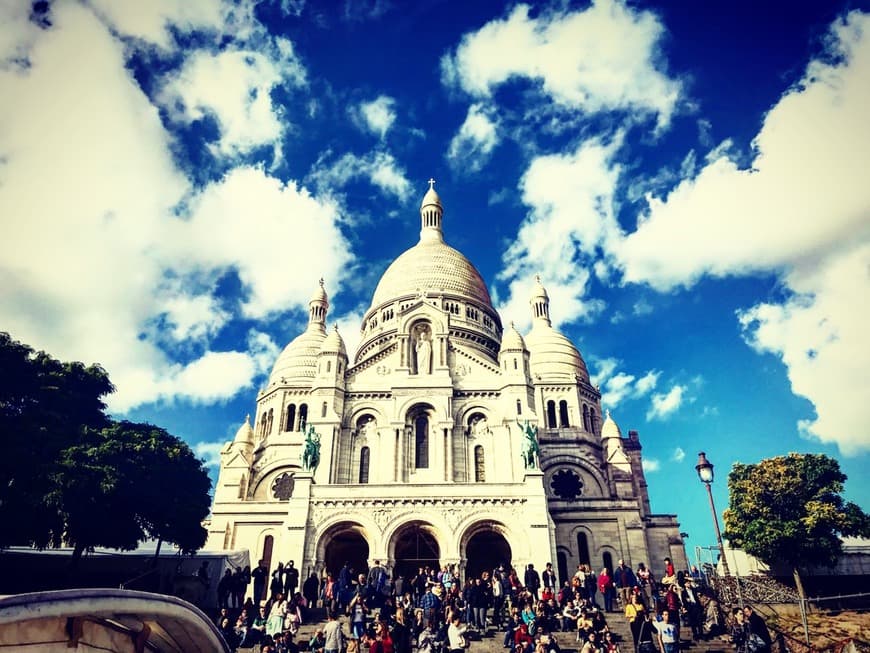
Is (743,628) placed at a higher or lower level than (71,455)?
lower

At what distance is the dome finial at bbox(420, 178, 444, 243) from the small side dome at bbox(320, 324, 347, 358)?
20255mm

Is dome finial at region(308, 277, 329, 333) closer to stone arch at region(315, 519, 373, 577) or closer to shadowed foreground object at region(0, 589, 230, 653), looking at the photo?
stone arch at region(315, 519, 373, 577)

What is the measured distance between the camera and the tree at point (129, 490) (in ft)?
73.7

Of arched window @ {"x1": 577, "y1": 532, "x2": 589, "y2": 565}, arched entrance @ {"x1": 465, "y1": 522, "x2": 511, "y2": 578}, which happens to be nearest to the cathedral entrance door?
arched entrance @ {"x1": 465, "y1": 522, "x2": 511, "y2": 578}

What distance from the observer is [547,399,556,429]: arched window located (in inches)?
1585

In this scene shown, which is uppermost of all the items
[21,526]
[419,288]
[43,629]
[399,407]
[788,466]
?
[419,288]

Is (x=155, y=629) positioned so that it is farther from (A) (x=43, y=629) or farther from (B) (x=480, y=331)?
(B) (x=480, y=331)

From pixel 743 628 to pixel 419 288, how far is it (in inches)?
1309

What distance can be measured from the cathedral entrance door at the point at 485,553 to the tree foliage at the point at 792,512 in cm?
1301

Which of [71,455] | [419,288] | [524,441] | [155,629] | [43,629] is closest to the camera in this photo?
[43,629]

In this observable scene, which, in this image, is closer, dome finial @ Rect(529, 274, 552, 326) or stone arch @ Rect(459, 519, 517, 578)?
stone arch @ Rect(459, 519, 517, 578)

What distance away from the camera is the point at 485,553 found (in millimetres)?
29812

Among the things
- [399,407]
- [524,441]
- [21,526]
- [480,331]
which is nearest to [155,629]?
[21,526]

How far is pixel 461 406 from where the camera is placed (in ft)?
109
